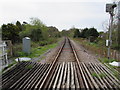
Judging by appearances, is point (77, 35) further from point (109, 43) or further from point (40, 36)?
point (109, 43)

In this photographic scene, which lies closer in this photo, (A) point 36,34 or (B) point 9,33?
(B) point 9,33

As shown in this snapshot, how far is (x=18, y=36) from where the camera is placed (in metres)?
21.1

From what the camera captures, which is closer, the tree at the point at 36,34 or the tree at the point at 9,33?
the tree at the point at 9,33

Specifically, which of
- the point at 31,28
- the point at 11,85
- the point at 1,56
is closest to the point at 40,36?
the point at 31,28

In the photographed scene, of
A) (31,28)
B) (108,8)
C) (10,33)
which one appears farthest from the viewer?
(31,28)

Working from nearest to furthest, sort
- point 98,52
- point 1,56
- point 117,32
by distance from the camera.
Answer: point 1,56 → point 98,52 → point 117,32

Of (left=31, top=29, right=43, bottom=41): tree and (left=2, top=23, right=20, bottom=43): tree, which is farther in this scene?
(left=31, top=29, right=43, bottom=41): tree

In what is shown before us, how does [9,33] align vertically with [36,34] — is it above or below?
above

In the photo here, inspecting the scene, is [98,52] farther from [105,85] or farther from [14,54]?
[14,54]

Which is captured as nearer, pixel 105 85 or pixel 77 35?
pixel 105 85

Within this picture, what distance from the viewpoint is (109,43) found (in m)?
6.66

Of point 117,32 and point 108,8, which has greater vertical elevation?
point 108,8

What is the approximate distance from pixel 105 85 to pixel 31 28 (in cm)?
1925

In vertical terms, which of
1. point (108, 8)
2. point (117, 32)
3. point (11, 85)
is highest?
point (108, 8)
